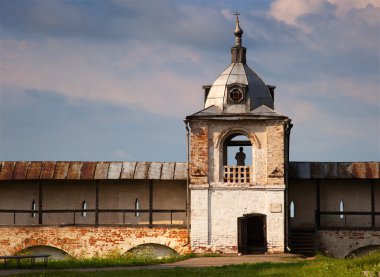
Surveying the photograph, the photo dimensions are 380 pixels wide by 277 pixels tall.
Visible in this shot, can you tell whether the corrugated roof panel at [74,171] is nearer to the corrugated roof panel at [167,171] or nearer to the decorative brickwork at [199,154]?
the corrugated roof panel at [167,171]

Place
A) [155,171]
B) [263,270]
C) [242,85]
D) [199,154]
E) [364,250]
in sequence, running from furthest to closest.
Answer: [155,171] < [364,250] < [242,85] < [199,154] < [263,270]

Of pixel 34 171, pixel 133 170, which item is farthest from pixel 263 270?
pixel 34 171

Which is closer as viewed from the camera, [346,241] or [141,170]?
[346,241]

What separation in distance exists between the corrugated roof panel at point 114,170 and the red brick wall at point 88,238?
1986 mm

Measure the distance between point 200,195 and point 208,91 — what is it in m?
3.97

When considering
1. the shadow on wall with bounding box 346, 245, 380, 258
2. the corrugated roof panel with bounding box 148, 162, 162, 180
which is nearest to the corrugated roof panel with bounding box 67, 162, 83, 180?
the corrugated roof panel with bounding box 148, 162, 162, 180

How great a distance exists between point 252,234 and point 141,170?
4883 millimetres

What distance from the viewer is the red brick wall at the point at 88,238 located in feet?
105

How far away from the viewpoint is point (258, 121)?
3062cm

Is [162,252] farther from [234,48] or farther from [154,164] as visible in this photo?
[234,48]

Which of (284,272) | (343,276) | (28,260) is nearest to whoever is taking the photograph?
(343,276)

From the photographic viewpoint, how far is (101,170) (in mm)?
33250

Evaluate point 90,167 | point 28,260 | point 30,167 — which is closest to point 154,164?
point 90,167

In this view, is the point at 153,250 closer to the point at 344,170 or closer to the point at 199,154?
the point at 199,154
